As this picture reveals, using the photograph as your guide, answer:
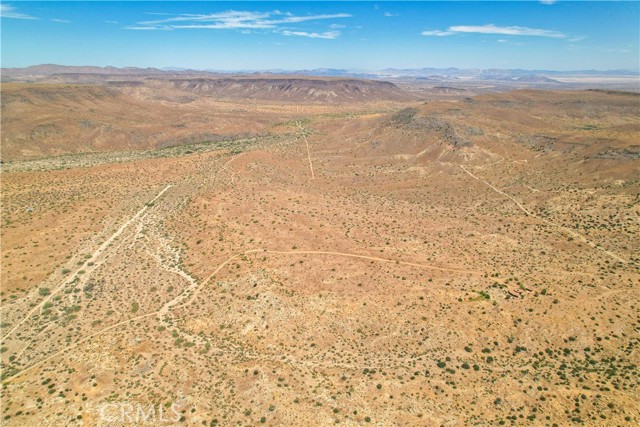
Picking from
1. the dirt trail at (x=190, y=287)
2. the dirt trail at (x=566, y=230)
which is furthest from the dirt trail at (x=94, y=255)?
the dirt trail at (x=566, y=230)

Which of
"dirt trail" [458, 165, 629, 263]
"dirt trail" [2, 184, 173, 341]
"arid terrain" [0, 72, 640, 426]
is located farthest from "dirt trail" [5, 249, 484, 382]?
"dirt trail" [458, 165, 629, 263]

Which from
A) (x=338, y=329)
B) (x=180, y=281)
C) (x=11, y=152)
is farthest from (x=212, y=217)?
(x=11, y=152)

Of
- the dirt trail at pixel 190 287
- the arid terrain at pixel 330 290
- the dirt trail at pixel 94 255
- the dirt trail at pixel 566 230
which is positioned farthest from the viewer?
the dirt trail at pixel 566 230

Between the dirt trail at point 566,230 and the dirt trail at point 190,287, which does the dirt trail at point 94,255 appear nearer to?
the dirt trail at point 190,287

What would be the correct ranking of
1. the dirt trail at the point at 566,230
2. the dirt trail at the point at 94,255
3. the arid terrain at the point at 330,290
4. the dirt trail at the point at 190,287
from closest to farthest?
the arid terrain at the point at 330,290 → the dirt trail at the point at 190,287 → the dirt trail at the point at 94,255 → the dirt trail at the point at 566,230

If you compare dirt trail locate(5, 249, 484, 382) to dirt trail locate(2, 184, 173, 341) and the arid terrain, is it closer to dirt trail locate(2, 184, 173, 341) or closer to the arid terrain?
the arid terrain

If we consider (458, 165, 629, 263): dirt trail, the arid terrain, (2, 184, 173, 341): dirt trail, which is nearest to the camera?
the arid terrain

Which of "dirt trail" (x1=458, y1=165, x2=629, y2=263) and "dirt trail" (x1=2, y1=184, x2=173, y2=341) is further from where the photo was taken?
"dirt trail" (x1=458, y1=165, x2=629, y2=263)

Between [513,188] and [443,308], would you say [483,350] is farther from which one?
[513,188]

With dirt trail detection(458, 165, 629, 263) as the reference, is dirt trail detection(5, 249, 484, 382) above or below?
below
